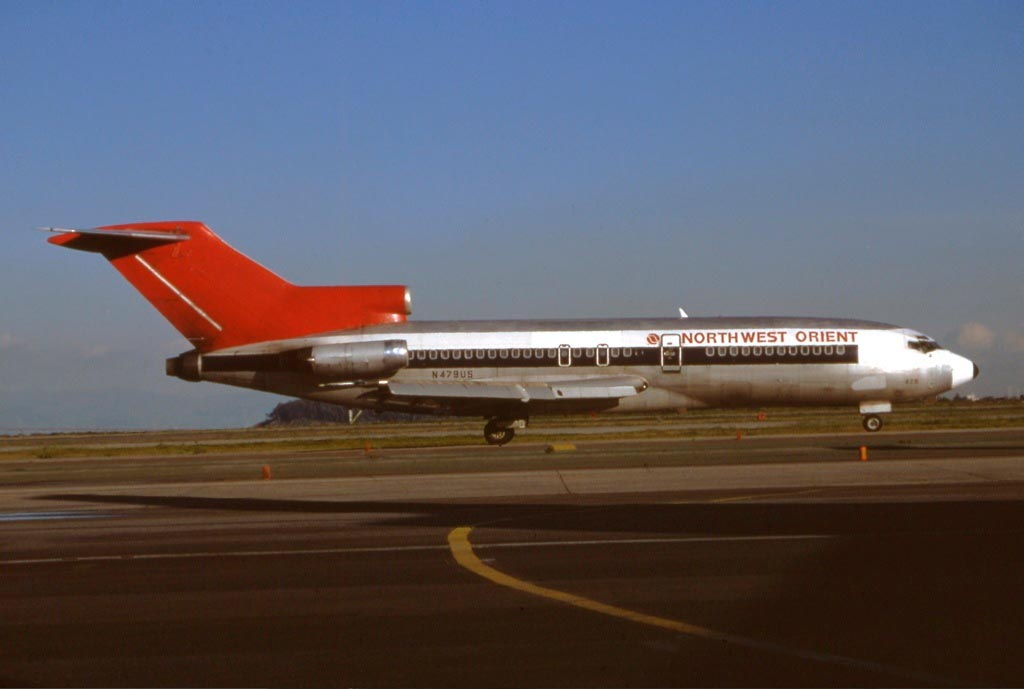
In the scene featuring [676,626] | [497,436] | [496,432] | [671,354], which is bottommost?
[676,626]

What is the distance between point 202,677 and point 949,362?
107 ft

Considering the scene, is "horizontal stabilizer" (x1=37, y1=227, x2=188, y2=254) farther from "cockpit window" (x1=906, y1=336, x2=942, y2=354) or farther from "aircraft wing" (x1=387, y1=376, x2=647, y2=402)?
"cockpit window" (x1=906, y1=336, x2=942, y2=354)

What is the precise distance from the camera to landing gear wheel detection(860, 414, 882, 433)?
115 ft

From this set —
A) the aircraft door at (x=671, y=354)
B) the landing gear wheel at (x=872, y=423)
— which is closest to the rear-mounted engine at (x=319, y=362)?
the aircraft door at (x=671, y=354)

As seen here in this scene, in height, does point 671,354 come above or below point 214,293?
below

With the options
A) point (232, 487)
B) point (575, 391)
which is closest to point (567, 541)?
point (232, 487)

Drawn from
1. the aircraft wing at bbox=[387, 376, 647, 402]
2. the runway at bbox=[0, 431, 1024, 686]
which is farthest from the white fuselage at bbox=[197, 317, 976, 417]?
the runway at bbox=[0, 431, 1024, 686]

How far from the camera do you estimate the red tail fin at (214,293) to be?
109 feet

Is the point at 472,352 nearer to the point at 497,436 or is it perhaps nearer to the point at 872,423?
the point at 497,436

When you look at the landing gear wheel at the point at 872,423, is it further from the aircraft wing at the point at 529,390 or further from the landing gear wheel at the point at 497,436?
the landing gear wheel at the point at 497,436

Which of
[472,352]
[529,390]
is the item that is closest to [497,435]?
[529,390]

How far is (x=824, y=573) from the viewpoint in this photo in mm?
9680

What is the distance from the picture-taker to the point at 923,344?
35.2 m

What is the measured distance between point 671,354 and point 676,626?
2643 centimetres
